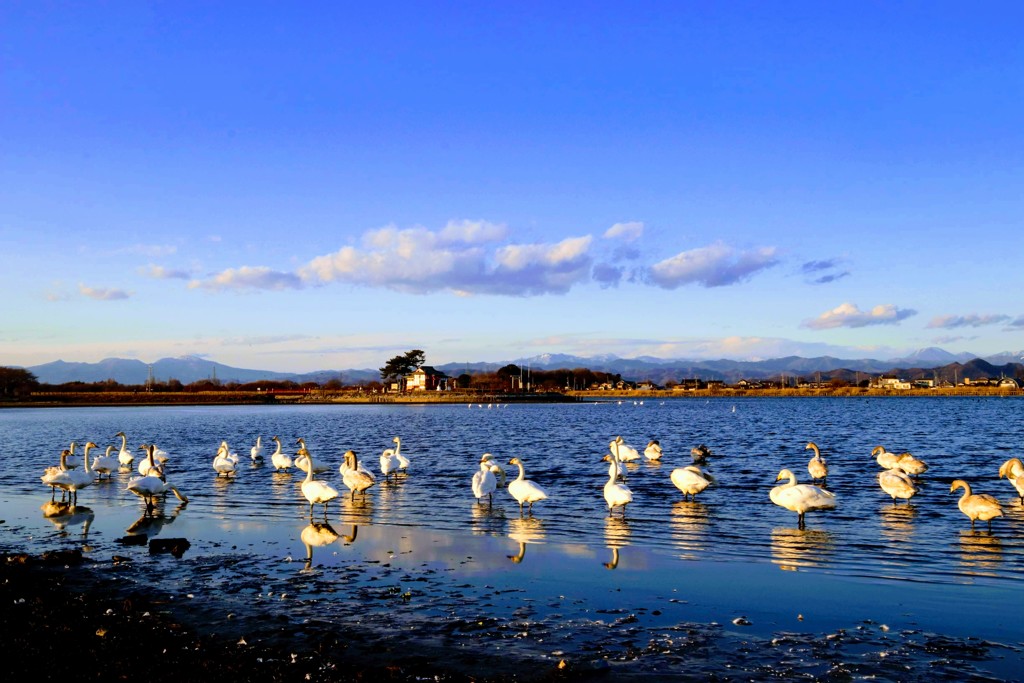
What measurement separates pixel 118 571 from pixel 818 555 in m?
11.7

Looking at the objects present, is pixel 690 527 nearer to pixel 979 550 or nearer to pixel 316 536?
pixel 979 550

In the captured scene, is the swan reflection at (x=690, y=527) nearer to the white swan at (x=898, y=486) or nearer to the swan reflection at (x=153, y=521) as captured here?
the white swan at (x=898, y=486)

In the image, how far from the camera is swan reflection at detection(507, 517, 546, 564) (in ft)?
46.7

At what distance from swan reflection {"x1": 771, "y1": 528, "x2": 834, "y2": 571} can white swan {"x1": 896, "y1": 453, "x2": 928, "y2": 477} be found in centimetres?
968

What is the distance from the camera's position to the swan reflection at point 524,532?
14242 mm

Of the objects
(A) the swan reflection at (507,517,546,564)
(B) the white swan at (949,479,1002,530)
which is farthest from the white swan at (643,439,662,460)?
(B) the white swan at (949,479,1002,530)

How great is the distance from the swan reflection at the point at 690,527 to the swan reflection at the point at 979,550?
4395 millimetres

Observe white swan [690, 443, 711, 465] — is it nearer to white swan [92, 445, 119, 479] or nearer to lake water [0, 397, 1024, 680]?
lake water [0, 397, 1024, 680]

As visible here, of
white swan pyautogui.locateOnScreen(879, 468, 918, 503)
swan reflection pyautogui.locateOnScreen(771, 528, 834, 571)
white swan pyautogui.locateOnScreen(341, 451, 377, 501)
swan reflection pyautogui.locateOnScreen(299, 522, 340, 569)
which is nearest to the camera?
swan reflection pyautogui.locateOnScreen(771, 528, 834, 571)

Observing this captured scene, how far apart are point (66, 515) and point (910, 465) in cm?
2351

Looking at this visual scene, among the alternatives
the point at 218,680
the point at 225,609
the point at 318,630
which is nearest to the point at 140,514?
the point at 225,609

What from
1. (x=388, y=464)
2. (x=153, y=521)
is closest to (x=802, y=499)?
(x=388, y=464)

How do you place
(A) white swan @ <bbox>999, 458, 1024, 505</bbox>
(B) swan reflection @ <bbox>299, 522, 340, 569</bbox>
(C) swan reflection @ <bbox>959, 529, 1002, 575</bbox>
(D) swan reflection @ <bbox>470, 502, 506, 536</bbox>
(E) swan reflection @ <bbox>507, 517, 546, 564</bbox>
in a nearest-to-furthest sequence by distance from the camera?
(C) swan reflection @ <bbox>959, 529, 1002, 575</bbox>
(E) swan reflection @ <bbox>507, 517, 546, 564</bbox>
(B) swan reflection @ <bbox>299, 522, 340, 569</bbox>
(D) swan reflection @ <bbox>470, 502, 506, 536</bbox>
(A) white swan @ <bbox>999, 458, 1024, 505</bbox>

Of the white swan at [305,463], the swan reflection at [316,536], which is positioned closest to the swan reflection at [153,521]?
the swan reflection at [316,536]
